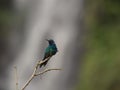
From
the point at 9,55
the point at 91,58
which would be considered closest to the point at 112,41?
the point at 91,58

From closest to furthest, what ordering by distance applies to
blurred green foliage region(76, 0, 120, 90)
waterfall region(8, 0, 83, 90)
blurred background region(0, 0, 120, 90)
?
blurred green foliage region(76, 0, 120, 90) < blurred background region(0, 0, 120, 90) < waterfall region(8, 0, 83, 90)

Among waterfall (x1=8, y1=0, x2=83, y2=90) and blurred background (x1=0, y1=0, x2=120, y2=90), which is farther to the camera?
waterfall (x1=8, y1=0, x2=83, y2=90)

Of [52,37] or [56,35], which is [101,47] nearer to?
[52,37]

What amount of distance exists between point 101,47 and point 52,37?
2.24 m

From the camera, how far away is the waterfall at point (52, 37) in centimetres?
2200

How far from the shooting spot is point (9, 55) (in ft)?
73.4

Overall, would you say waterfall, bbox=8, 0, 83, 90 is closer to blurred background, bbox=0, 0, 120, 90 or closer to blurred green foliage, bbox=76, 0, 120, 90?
blurred background, bbox=0, 0, 120, 90

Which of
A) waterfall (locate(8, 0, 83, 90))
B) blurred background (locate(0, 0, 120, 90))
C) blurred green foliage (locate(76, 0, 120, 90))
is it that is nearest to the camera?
blurred green foliage (locate(76, 0, 120, 90))

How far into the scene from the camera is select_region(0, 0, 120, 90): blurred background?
21625 millimetres

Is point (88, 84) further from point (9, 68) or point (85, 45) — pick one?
point (9, 68)

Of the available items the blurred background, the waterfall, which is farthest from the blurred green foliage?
the waterfall

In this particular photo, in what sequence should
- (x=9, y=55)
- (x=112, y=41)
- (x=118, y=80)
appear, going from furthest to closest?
(x=9, y=55), (x=112, y=41), (x=118, y=80)

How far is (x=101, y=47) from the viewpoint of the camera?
2102cm

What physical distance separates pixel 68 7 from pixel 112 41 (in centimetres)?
339
